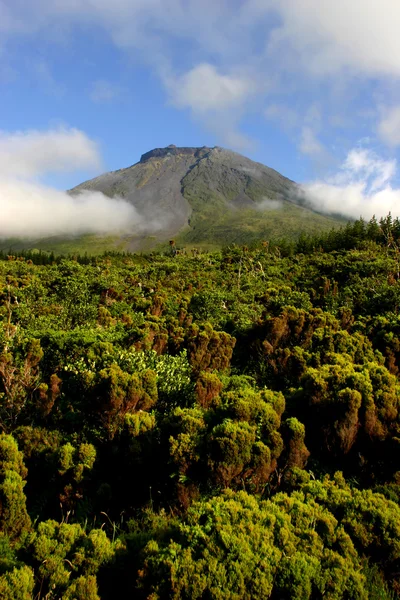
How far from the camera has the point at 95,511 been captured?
5.70 meters

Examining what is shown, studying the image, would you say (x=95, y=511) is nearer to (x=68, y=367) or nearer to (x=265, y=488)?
(x=265, y=488)

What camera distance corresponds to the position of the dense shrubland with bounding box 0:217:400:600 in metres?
3.63

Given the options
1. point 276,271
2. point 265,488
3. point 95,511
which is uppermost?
point 276,271

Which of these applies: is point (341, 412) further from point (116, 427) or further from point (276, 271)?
point (276, 271)

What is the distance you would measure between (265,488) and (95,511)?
2.51 m

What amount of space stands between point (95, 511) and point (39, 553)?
1.91 m

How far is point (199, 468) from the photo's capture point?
5.57 meters

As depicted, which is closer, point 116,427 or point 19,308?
point 116,427

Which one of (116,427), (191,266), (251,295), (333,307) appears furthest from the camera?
(191,266)

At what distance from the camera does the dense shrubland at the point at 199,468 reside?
3.63m

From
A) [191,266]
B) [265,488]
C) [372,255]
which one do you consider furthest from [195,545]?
[191,266]

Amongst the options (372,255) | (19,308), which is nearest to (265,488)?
(19,308)

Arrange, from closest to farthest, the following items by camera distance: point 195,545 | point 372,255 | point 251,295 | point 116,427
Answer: point 195,545 < point 116,427 < point 251,295 < point 372,255

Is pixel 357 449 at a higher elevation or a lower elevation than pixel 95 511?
higher
